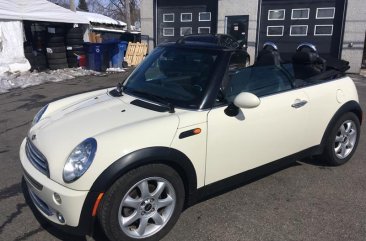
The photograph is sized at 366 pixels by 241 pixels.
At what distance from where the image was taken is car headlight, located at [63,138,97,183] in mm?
2456

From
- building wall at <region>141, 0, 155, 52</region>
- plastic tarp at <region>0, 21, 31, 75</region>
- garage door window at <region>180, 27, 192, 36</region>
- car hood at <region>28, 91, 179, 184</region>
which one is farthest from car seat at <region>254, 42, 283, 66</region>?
building wall at <region>141, 0, 155, 52</region>

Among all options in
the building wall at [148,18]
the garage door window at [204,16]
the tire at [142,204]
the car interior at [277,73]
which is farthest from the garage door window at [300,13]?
the tire at [142,204]

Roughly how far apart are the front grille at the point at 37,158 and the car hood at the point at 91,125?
0.15ft

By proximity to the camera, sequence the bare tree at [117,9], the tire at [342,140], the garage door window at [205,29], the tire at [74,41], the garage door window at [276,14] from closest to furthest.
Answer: the tire at [342,140] → the tire at [74,41] → the garage door window at [276,14] → the garage door window at [205,29] → the bare tree at [117,9]

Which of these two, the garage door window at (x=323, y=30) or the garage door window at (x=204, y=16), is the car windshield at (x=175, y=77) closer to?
the garage door window at (x=323, y=30)

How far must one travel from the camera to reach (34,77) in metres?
11.7

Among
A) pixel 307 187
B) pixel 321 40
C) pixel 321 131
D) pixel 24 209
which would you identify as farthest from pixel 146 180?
pixel 321 40

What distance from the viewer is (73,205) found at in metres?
2.44

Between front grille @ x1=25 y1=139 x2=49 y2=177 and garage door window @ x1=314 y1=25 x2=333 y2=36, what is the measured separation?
12.7 meters

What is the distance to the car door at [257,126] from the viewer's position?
9.88 ft

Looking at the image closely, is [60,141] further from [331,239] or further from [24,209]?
[331,239]

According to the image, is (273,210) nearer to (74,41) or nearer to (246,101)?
(246,101)

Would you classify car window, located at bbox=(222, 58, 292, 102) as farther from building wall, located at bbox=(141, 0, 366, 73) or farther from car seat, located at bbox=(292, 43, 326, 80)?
building wall, located at bbox=(141, 0, 366, 73)

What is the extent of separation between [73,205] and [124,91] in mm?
1537
